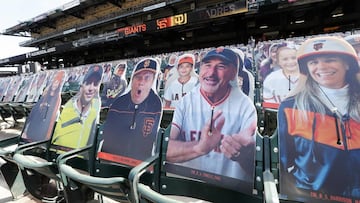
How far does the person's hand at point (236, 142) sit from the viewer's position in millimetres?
1023

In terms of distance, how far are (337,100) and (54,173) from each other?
1343 mm

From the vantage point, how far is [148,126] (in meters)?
1.30

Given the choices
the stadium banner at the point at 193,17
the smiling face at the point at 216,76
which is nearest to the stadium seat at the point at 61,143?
the smiling face at the point at 216,76

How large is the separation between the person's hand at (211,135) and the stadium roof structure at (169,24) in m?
9.20

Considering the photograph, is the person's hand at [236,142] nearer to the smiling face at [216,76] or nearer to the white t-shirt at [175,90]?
the smiling face at [216,76]

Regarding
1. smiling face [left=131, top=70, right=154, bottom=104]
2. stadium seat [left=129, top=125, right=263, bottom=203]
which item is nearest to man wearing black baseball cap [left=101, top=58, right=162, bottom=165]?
smiling face [left=131, top=70, right=154, bottom=104]

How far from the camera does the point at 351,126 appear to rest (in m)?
0.88

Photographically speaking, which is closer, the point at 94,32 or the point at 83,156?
the point at 83,156

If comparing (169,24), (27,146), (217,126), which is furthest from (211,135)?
(169,24)

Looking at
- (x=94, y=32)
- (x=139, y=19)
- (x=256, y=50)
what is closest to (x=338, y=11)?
(x=256, y=50)

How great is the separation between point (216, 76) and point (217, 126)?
0.79ft

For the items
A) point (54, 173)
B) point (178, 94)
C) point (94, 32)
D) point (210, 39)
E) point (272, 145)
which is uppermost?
point (94, 32)

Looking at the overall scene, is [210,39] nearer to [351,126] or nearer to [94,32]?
[94,32]

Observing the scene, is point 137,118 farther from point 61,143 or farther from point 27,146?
point 27,146
